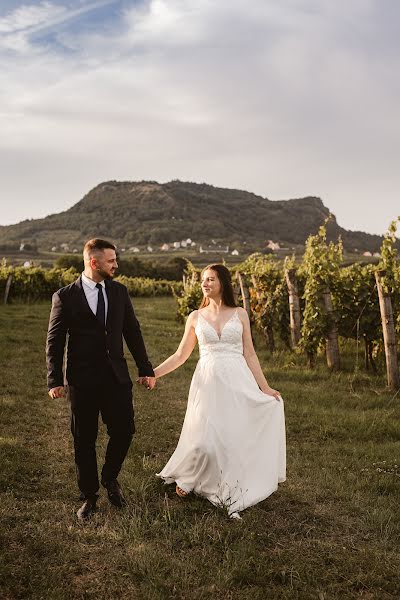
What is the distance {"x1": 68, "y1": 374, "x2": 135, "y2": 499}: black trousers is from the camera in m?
4.42

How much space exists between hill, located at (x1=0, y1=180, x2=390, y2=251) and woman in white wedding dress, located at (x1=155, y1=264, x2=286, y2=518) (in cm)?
11689

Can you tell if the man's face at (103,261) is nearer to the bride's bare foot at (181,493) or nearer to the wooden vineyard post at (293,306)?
the bride's bare foot at (181,493)

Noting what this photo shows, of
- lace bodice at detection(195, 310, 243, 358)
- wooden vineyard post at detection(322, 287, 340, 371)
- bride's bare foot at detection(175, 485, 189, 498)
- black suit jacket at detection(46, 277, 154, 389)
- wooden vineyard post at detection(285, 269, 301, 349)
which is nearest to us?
black suit jacket at detection(46, 277, 154, 389)

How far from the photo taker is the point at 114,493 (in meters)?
4.62

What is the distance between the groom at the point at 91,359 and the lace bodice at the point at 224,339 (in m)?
0.87

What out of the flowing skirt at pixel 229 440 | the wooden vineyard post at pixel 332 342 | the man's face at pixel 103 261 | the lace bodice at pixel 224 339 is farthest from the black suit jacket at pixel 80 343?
the wooden vineyard post at pixel 332 342

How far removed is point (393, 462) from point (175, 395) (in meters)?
4.04

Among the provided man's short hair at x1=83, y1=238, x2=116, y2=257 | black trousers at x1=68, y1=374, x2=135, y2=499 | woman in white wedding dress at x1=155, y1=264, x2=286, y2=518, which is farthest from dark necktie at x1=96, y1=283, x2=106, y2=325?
woman in white wedding dress at x1=155, y1=264, x2=286, y2=518

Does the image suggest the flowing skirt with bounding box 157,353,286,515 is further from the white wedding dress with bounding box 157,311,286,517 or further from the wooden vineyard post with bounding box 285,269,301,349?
the wooden vineyard post with bounding box 285,269,301,349

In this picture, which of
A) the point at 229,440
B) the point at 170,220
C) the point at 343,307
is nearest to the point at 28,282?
the point at 343,307

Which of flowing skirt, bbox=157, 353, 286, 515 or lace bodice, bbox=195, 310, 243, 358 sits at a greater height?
lace bodice, bbox=195, 310, 243, 358

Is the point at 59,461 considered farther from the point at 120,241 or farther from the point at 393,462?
the point at 120,241

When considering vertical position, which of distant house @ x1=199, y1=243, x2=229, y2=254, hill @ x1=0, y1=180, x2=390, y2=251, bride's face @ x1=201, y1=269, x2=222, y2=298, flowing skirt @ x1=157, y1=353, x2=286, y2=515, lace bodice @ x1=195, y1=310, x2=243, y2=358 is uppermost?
hill @ x1=0, y1=180, x2=390, y2=251

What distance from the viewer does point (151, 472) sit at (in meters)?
5.41
